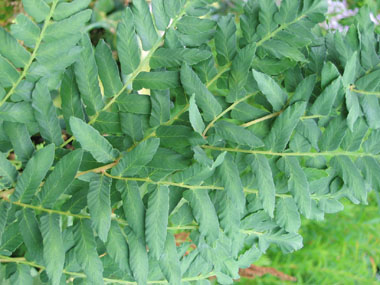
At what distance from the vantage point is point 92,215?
→ 41 cm

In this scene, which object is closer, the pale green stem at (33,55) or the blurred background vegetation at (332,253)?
the pale green stem at (33,55)

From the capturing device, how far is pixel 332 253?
1207mm

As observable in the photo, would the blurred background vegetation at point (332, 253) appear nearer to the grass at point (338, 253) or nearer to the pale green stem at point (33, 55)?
the grass at point (338, 253)

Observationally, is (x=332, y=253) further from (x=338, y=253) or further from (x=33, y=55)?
(x=33, y=55)

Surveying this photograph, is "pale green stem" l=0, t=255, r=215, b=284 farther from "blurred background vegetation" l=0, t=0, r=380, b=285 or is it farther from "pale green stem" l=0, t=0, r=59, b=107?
"blurred background vegetation" l=0, t=0, r=380, b=285

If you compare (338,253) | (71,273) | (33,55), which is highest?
(33,55)

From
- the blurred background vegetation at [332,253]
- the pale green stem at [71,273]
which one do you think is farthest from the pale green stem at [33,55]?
the blurred background vegetation at [332,253]

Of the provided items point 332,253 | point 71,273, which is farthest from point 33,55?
point 332,253

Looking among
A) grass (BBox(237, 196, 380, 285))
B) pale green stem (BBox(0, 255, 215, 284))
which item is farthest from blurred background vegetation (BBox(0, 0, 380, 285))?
pale green stem (BBox(0, 255, 215, 284))

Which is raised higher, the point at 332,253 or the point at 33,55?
the point at 33,55

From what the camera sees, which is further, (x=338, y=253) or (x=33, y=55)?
(x=338, y=253)

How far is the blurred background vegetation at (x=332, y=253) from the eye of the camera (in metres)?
1.18

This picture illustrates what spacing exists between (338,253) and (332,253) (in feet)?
0.13

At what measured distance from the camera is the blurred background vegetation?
3.86 ft
